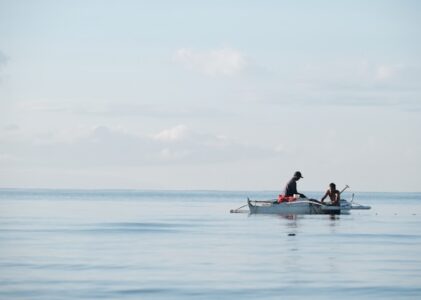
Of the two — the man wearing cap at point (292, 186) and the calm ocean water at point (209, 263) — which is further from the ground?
the man wearing cap at point (292, 186)

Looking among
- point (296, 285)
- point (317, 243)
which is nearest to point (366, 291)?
point (296, 285)

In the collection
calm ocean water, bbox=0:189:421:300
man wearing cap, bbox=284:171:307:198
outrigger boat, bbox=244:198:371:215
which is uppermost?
man wearing cap, bbox=284:171:307:198

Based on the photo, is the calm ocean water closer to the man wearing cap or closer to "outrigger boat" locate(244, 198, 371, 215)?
the man wearing cap

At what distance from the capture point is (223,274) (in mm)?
25500

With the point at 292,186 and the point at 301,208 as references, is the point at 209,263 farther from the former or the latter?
the point at 301,208

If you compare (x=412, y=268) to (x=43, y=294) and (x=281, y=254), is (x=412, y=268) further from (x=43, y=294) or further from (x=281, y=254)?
(x=43, y=294)

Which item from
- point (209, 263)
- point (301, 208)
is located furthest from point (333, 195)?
point (209, 263)

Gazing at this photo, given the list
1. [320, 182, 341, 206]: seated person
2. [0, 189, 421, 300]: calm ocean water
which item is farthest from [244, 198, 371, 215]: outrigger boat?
[0, 189, 421, 300]: calm ocean water

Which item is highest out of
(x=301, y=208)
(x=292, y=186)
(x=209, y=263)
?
(x=292, y=186)

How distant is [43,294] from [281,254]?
1078cm

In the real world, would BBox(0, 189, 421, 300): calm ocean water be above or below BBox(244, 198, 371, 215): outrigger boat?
below

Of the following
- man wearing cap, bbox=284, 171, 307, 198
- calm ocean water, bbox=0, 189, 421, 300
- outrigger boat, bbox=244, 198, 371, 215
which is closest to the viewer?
calm ocean water, bbox=0, 189, 421, 300

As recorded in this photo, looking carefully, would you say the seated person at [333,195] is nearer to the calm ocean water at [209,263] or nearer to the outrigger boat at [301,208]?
the outrigger boat at [301,208]

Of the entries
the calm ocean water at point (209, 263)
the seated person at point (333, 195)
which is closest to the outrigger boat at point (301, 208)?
the seated person at point (333, 195)
